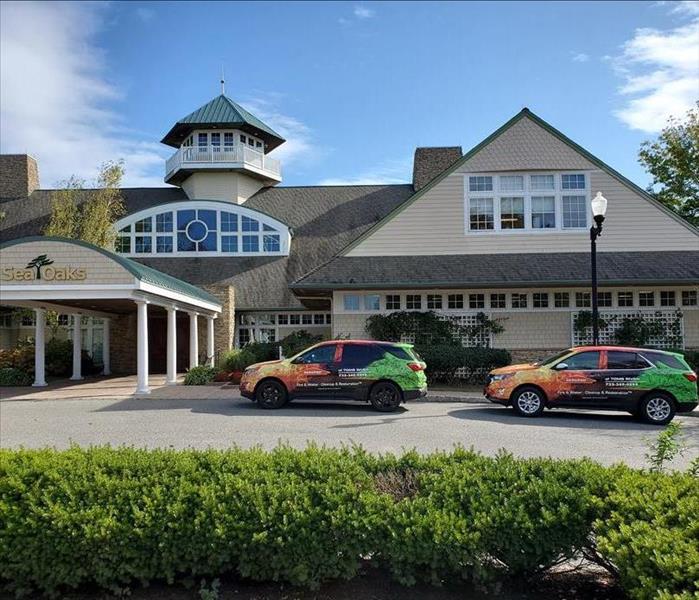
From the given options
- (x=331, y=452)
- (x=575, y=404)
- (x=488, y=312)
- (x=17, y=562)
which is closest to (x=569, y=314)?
(x=488, y=312)

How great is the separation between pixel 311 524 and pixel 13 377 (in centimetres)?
2155

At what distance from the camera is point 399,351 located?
1552cm

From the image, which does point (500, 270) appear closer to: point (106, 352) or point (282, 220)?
point (282, 220)

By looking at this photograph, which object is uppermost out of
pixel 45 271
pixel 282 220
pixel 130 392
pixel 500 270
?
pixel 282 220

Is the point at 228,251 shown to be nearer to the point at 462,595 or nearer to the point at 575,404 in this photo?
the point at 575,404

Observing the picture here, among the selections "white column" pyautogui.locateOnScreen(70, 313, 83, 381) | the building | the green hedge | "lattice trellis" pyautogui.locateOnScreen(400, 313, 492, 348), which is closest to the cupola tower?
the building

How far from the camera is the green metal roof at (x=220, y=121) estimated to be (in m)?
34.3

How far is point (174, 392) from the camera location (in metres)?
19.2

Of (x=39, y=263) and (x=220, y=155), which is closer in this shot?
(x=39, y=263)

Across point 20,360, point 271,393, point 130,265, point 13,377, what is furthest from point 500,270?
point 20,360

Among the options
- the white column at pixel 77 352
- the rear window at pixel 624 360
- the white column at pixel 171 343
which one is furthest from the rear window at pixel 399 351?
the white column at pixel 77 352

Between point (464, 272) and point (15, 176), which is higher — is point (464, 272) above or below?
below

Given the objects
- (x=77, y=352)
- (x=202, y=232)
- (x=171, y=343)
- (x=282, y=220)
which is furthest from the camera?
(x=282, y=220)

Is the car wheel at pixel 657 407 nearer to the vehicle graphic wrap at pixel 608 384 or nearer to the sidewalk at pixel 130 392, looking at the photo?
the vehicle graphic wrap at pixel 608 384
